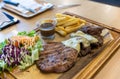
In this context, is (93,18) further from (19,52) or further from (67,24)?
(19,52)

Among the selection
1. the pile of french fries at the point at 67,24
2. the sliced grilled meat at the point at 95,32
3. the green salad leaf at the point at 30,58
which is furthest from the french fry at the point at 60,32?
the green salad leaf at the point at 30,58

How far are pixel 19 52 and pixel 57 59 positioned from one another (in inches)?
6.8

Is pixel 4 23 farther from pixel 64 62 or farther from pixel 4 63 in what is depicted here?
pixel 64 62

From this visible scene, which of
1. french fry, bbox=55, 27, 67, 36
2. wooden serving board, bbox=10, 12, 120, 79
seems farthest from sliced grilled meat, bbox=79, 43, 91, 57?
french fry, bbox=55, 27, 67, 36

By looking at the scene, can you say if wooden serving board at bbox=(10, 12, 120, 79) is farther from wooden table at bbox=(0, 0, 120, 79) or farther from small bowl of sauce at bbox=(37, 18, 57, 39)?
small bowl of sauce at bbox=(37, 18, 57, 39)

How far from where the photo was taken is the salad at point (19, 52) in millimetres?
772

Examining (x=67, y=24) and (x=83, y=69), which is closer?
(x=83, y=69)

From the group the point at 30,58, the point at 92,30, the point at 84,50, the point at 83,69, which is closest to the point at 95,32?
the point at 92,30

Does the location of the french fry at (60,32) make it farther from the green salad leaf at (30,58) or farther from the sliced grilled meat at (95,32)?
the green salad leaf at (30,58)

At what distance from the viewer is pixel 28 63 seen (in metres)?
0.79

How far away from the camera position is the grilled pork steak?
29.6 inches

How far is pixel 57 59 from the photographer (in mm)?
775

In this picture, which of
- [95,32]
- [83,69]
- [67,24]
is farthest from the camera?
[67,24]

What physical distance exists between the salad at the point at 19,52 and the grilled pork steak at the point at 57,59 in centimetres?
4
